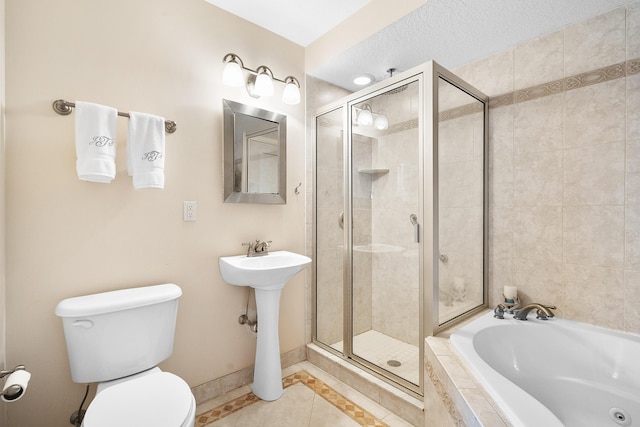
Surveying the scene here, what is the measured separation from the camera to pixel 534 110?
1.88 meters

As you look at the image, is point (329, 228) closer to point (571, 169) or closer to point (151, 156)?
point (151, 156)

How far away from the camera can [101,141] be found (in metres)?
1.38

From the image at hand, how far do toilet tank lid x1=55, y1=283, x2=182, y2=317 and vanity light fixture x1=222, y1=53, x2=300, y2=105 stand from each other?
1286mm

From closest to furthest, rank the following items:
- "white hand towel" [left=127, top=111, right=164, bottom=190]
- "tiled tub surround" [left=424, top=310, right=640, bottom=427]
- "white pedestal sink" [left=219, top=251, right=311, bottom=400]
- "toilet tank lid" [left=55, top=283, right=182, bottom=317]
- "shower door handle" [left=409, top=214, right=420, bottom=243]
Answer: "tiled tub surround" [left=424, top=310, right=640, bottom=427] → "toilet tank lid" [left=55, top=283, right=182, bottom=317] → "white hand towel" [left=127, top=111, right=164, bottom=190] → "shower door handle" [left=409, top=214, right=420, bottom=243] → "white pedestal sink" [left=219, top=251, right=311, bottom=400]

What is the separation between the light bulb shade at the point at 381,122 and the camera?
199cm

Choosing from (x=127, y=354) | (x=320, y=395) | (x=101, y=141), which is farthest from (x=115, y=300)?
(x=320, y=395)

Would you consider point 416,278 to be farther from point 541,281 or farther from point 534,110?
point 534,110

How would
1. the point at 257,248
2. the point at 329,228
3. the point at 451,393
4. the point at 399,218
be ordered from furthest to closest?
the point at 329,228 < the point at 257,248 < the point at 399,218 < the point at 451,393

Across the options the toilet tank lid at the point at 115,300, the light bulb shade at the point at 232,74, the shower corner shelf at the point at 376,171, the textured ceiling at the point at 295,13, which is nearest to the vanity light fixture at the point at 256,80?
the light bulb shade at the point at 232,74

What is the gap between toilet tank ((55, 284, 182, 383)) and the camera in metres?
1.29

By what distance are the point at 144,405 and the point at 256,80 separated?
1.86 metres

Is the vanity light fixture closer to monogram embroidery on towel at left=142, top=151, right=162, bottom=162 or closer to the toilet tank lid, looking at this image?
monogram embroidery on towel at left=142, top=151, right=162, bottom=162

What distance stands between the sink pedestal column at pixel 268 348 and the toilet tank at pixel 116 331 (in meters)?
0.55

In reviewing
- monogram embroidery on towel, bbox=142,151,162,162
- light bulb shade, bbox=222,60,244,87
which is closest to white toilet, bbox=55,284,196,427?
monogram embroidery on towel, bbox=142,151,162,162
